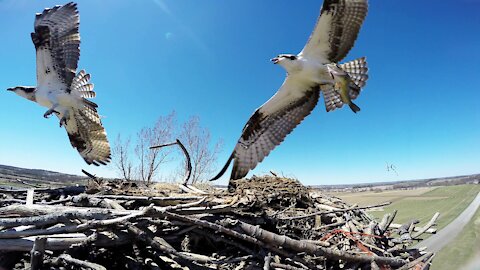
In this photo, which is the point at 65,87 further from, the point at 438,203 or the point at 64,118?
the point at 438,203

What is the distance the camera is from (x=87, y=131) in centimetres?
719

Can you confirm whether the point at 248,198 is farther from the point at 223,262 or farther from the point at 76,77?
the point at 76,77

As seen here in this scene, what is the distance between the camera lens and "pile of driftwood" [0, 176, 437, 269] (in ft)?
7.54

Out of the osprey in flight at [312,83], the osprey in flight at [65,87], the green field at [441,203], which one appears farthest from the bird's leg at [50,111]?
the green field at [441,203]

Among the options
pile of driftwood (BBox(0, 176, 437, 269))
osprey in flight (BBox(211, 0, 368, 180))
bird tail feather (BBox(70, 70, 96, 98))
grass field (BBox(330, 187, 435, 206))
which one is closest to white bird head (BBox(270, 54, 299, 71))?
osprey in flight (BBox(211, 0, 368, 180))

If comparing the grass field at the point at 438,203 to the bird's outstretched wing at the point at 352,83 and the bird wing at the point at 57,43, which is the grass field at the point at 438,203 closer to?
the bird's outstretched wing at the point at 352,83

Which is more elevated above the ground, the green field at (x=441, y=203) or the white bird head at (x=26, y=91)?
the white bird head at (x=26, y=91)

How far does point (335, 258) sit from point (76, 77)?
751 centimetres

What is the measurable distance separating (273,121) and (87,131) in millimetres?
4331

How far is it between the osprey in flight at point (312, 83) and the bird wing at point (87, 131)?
124 inches

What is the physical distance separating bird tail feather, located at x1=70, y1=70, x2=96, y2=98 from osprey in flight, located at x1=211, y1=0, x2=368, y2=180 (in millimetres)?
3991

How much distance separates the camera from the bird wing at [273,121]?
6.30 m

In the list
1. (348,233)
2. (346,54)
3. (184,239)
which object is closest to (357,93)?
(346,54)

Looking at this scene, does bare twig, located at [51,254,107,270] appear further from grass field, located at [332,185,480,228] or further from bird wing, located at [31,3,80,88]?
grass field, located at [332,185,480,228]
